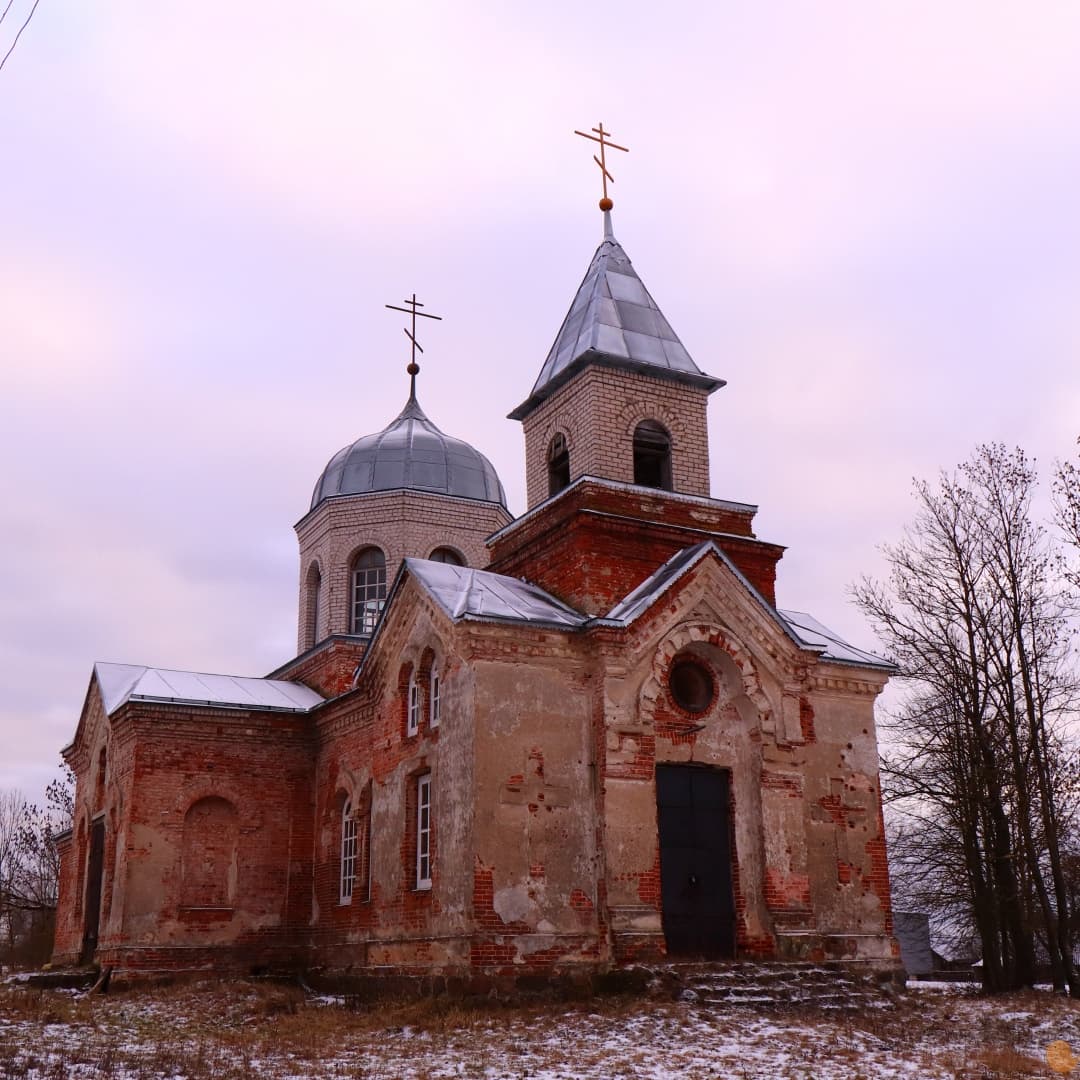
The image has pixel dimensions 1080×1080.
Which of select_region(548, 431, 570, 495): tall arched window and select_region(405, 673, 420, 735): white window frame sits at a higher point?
select_region(548, 431, 570, 495): tall arched window

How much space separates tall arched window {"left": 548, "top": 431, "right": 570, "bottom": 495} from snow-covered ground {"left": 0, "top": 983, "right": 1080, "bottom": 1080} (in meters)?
8.30

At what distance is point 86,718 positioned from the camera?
23438 millimetres

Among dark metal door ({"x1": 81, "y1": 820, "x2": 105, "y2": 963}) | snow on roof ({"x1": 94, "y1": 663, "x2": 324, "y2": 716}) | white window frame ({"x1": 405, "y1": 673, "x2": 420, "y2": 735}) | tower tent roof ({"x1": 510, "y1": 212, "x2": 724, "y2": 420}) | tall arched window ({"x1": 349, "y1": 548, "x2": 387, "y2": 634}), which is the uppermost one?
tower tent roof ({"x1": 510, "y1": 212, "x2": 724, "y2": 420})

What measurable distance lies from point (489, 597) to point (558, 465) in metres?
3.87

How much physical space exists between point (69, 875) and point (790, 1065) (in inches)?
693

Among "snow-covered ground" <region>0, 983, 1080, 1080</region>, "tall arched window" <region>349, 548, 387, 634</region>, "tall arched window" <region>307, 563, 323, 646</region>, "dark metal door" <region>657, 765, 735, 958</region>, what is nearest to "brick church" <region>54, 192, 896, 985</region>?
"dark metal door" <region>657, 765, 735, 958</region>

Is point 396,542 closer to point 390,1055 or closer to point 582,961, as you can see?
point 582,961

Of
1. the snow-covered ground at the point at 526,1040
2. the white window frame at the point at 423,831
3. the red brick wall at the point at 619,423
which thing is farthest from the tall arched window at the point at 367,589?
the snow-covered ground at the point at 526,1040

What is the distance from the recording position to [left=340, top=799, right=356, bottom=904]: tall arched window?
19.0 m

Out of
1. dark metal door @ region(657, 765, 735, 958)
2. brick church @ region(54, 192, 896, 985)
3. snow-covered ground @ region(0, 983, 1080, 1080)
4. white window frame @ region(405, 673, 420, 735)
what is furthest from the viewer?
white window frame @ region(405, 673, 420, 735)

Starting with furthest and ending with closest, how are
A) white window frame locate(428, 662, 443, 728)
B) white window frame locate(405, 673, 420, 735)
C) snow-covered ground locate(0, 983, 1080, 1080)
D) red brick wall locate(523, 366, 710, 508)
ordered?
red brick wall locate(523, 366, 710, 508), white window frame locate(405, 673, 420, 735), white window frame locate(428, 662, 443, 728), snow-covered ground locate(0, 983, 1080, 1080)

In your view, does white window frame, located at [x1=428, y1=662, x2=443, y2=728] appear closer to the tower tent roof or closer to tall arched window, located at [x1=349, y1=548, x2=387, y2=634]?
the tower tent roof

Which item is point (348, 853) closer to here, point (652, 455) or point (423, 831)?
point (423, 831)

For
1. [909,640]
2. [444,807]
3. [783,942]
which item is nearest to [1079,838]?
[909,640]
